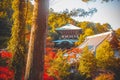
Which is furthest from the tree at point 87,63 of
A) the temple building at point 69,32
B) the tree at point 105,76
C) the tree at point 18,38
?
the temple building at point 69,32

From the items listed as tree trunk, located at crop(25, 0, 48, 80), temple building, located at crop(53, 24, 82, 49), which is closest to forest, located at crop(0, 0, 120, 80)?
tree trunk, located at crop(25, 0, 48, 80)

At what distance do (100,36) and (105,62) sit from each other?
9487mm

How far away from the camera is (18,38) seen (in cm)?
1331

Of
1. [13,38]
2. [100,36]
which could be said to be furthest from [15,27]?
[100,36]

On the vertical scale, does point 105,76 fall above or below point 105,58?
below

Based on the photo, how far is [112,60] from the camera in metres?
18.3

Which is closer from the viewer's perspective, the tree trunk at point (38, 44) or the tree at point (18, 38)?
the tree trunk at point (38, 44)

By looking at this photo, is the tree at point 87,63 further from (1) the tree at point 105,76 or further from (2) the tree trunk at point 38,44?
(2) the tree trunk at point 38,44

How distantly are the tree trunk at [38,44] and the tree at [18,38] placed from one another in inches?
348

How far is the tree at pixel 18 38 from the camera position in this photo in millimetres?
13297

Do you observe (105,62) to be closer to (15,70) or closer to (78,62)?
(78,62)

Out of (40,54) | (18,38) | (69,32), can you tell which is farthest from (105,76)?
(69,32)

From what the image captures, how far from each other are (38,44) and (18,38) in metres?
9.02

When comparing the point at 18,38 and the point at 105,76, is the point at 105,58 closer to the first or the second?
the point at 105,76
